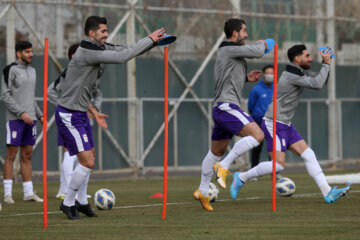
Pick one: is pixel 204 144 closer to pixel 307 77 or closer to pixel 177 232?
pixel 307 77

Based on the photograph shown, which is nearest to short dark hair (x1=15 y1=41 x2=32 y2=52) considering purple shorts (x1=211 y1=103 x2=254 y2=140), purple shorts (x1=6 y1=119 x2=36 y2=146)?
purple shorts (x1=6 y1=119 x2=36 y2=146)

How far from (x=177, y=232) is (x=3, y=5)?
38.9ft

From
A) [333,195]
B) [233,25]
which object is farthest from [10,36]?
[333,195]

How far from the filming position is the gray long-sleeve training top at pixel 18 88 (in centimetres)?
1203

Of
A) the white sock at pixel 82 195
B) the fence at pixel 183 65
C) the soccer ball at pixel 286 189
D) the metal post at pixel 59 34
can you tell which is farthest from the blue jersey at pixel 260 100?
the white sock at pixel 82 195

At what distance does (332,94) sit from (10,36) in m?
8.82

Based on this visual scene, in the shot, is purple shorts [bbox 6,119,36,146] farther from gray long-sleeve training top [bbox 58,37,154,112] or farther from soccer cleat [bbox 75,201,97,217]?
gray long-sleeve training top [bbox 58,37,154,112]

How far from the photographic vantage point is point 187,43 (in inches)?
800

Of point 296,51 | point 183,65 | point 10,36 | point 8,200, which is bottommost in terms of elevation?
point 8,200

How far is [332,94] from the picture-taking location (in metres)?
21.9

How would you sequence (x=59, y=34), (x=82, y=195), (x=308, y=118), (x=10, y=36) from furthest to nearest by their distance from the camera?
(x=308, y=118) → (x=59, y=34) → (x=10, y=36) → (x=82, y=195)

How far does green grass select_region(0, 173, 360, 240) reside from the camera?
718 cm

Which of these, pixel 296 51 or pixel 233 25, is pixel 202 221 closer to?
pixel 233 25

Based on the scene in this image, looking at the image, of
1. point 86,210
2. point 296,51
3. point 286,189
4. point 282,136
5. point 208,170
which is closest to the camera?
point 86,210
